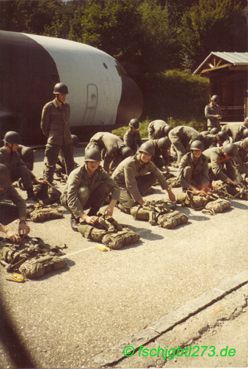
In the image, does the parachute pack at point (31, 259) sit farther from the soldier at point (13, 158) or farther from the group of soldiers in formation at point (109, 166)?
the soldier at point (13, 158)

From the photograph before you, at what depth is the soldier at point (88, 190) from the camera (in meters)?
7.34

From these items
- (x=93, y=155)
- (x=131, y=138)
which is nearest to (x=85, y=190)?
(x=93, y=155)

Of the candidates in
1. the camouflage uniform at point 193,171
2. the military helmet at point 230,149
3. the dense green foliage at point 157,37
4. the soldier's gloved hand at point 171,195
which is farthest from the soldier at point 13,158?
the dense green foliage at point 157,37

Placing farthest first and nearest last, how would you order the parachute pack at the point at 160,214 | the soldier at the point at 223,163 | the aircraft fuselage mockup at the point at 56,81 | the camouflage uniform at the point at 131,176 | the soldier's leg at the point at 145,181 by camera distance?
the aircraft fuselage mockup at the point at 56,81 → the soldier at the point at 223,163 → the soldier's leg at the point at 145,181 → the camouflage uniform at the point at 131,176 → the parachute pack at the point at 160,214

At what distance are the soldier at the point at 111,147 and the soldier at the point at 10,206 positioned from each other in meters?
3.97

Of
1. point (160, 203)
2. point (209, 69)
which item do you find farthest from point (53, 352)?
point (209, 69)

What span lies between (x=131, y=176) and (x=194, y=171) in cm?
208

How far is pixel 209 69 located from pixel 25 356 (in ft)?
75.0

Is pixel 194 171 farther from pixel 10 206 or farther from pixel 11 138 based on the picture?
pixel 10 206

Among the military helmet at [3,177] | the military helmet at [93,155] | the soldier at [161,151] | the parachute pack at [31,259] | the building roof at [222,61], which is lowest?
the parachute pack at [31,259]

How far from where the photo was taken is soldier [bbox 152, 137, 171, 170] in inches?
444

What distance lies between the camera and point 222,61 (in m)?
23.5

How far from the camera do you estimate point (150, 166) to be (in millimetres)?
8969

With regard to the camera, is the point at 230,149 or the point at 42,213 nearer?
the point at 42,213
